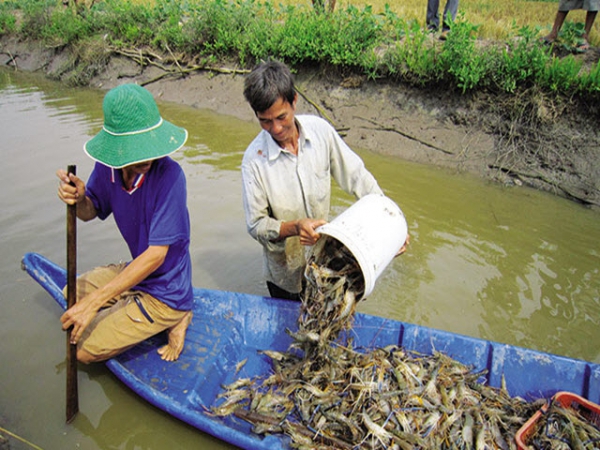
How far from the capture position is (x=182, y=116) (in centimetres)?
1044

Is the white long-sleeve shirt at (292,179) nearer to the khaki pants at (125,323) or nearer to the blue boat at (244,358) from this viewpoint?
the blue boat at (244,358)

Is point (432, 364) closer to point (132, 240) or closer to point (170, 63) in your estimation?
point (132, 240)

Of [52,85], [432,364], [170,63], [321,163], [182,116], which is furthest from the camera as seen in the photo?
[52,85]

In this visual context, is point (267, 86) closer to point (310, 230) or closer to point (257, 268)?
point (310, 230)


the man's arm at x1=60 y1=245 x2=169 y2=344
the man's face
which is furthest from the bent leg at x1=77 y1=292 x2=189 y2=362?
the man's face

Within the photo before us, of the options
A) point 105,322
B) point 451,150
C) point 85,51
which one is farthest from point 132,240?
point 85,51

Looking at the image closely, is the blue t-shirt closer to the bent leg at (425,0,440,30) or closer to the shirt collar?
the shirt collar

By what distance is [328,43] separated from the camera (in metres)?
8.83

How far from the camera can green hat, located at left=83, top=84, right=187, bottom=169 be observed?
253 cm

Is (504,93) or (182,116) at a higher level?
(504,93)

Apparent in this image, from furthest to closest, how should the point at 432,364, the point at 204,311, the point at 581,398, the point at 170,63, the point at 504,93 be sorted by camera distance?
the point at 170,63
the point at 504,93
the point at 204,311
the point at 432,364
the point at 581,398

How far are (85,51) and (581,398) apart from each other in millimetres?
15553

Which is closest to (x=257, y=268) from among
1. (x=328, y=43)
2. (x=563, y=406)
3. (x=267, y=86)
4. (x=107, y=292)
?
(x=107, y=292)

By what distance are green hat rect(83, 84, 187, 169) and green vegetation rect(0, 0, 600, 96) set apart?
19.9 ft
